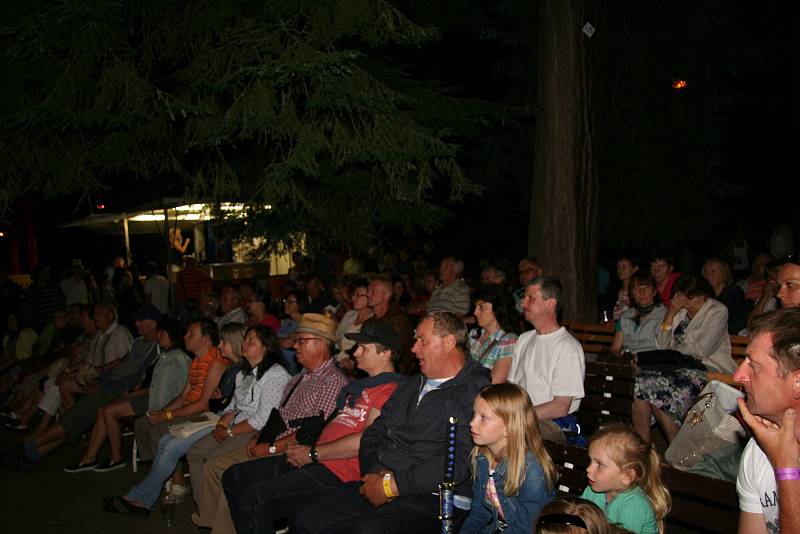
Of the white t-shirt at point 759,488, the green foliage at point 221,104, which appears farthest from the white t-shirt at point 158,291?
the white t-shirt at point 759,488

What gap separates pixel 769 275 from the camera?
8.06 m

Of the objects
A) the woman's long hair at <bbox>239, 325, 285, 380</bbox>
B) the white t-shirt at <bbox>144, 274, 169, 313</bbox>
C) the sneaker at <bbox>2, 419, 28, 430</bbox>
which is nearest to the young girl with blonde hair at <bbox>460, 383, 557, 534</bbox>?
the woman's long hair at <bbox>239, 325, 285, 380</bbox>

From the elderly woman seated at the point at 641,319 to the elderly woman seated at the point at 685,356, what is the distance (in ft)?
0.52

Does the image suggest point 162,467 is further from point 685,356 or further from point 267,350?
point 685,356

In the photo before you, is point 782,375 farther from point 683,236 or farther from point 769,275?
point 683,236

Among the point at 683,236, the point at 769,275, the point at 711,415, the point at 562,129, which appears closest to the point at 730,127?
the point at 683,236

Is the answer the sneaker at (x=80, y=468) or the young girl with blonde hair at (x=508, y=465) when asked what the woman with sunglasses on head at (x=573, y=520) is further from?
the sneaker at (x=80, y=468)

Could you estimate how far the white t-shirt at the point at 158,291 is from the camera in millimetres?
16016

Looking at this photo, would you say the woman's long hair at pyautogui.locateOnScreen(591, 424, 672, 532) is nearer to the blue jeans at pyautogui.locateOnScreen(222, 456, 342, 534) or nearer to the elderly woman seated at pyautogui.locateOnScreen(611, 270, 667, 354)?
the blue jeans at pyautogui.locateOnScreen(222, 456, 342, 534)

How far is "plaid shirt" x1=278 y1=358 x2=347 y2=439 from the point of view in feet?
19.1

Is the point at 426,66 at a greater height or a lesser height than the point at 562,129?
greater

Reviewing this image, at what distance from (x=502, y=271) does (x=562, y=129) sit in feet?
6.84

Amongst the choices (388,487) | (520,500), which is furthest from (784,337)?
(388,487)

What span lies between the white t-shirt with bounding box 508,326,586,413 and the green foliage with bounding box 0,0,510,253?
2.64 m
